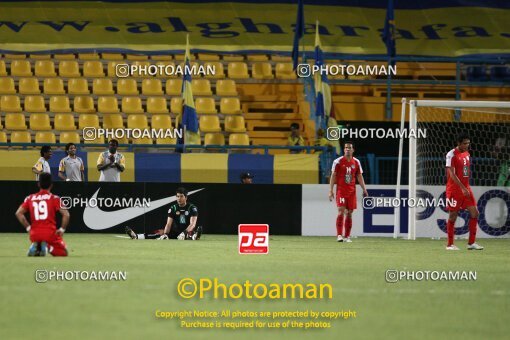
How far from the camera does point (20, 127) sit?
2775 centimetres

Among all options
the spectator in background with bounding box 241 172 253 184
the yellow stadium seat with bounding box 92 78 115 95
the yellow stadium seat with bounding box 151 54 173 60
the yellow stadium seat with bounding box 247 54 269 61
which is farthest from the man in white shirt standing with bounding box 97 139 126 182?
the yellow stadium seat with bounding box 247 54 269 61

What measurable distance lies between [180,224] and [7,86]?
35.2ft

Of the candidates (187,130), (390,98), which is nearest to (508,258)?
(187,130)

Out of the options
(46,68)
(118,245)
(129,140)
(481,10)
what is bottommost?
(118,245)

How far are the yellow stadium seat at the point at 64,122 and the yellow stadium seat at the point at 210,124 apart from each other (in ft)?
→ 10.9

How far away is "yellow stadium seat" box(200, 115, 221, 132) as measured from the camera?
28.1 m

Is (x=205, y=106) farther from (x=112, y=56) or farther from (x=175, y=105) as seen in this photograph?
(x=112, y=56)

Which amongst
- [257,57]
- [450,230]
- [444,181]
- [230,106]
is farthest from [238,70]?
[450,230]

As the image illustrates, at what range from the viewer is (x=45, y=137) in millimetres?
27328

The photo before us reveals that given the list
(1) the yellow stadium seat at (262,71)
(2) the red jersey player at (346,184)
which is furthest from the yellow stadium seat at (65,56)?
(2) the red jersey player at (346,184)

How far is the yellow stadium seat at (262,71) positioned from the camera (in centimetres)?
3062

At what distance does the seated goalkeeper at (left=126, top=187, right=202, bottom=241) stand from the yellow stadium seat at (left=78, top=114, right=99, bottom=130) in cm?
760

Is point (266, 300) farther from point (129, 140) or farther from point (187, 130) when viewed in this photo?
point (129, 140)

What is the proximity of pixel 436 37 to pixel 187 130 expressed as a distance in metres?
12.3
